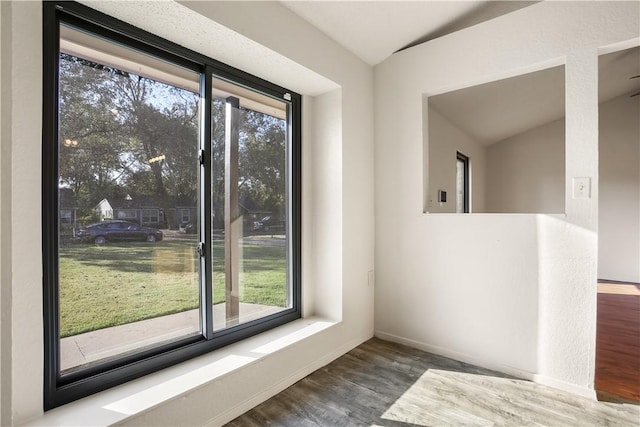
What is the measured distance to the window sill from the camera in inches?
54.4

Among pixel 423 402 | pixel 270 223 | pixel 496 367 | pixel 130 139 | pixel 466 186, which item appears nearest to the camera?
pixel 130 139

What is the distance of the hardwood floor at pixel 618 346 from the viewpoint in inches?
84.8

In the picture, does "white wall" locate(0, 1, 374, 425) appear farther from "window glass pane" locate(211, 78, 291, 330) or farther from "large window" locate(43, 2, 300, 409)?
"window glass pane" locate(211, 78, 291, 330)

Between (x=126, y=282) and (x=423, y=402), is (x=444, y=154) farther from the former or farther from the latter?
(x=126, y=282)

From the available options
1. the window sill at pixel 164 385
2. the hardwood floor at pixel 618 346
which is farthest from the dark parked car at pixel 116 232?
the hardwood floor at pixel 618 346

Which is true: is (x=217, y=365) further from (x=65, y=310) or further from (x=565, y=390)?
(x=565, y=390)

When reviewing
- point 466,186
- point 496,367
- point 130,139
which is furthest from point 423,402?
point 466,186

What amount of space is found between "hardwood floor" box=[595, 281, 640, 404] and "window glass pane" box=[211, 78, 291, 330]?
249 cm

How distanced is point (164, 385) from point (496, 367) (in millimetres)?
2335

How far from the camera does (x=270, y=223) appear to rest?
2631mm

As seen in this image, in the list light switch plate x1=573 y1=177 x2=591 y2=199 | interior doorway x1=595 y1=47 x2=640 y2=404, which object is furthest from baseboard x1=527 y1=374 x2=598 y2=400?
interior doorway x1=595 y1=47 x2=640 y2=404

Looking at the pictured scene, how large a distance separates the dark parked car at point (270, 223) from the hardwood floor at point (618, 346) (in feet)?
8.45

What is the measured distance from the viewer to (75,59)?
1.58 m

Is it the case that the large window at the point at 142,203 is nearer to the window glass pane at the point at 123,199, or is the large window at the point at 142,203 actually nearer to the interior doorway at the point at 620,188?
the window glass pane at the point at 123,199
